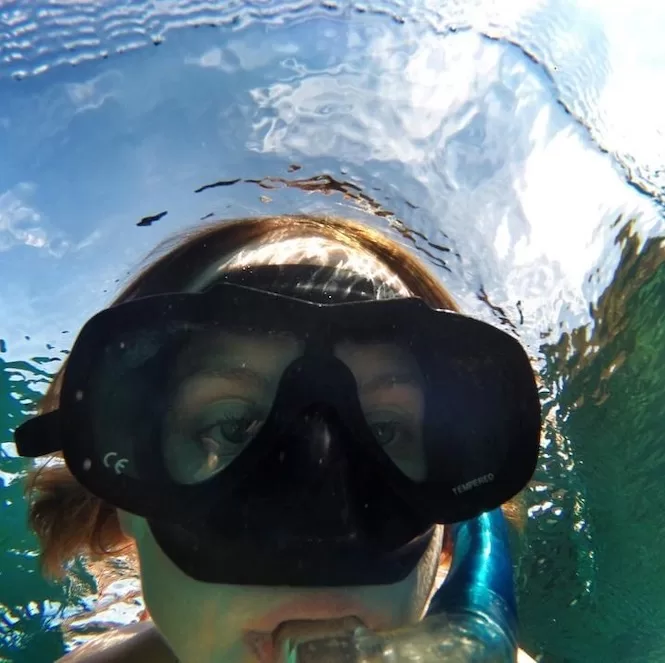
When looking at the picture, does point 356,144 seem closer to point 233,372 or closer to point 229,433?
point 233,372

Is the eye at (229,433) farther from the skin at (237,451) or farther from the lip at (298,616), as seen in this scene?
the lip at (298,616)

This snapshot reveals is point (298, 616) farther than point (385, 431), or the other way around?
point (385, 431)

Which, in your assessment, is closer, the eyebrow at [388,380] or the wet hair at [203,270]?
the eyebrow at [388,380]

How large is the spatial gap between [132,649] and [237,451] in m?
3.30

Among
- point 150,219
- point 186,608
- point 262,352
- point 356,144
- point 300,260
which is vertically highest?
point 356,144

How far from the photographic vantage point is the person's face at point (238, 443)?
1980mm

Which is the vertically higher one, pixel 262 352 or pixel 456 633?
pixel 262 352

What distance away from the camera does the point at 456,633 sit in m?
1.83

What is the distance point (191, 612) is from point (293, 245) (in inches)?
61.3

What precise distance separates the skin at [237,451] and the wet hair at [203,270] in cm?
51

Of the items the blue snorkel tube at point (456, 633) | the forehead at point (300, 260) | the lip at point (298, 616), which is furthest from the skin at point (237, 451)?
the forehead at point (300, 260)

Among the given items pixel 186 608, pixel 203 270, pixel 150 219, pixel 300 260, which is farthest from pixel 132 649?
pixel 300 260

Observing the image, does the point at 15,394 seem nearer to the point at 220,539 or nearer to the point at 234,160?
the point at 234,160

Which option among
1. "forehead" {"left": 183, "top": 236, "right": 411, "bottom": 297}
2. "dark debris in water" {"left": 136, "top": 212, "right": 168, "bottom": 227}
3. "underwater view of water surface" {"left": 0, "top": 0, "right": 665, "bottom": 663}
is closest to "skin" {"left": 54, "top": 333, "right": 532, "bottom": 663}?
"forehead" {"left": 183, "top": 236, "right": 411, "bottom": 297}
